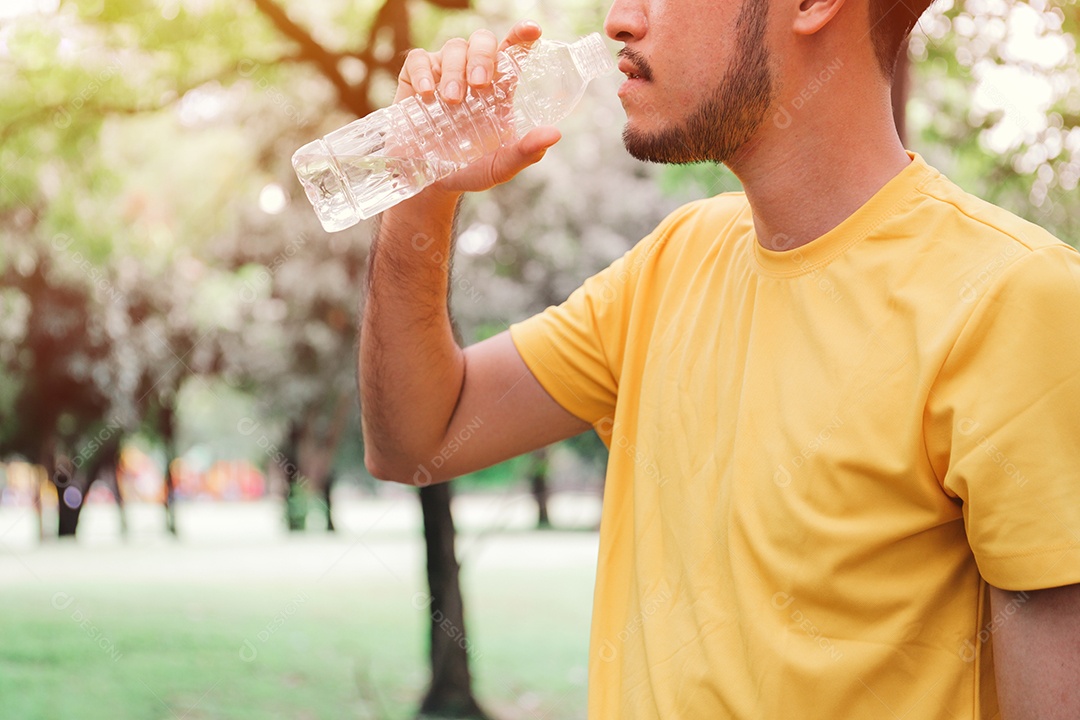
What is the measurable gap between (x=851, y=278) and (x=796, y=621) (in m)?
0.45

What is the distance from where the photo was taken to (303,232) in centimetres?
793

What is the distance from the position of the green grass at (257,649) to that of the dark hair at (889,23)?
21.5ft

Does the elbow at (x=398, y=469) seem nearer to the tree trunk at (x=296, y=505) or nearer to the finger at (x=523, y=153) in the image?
the finger at (x=523, y=153)

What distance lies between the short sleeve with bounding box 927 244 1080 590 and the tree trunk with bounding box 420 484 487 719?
5.02 meters

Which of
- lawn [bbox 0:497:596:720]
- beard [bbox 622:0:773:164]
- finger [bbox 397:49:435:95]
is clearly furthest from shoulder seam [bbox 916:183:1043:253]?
lawn [bbox 0:497:596:720]

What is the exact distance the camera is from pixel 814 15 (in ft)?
4.63

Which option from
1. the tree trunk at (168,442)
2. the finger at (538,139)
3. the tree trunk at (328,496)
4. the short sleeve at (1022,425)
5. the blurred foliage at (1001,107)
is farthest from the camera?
the tree trunk at (328,496)

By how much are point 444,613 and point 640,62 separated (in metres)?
5.16

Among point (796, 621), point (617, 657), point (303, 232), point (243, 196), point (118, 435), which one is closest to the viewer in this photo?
point (796, 621)

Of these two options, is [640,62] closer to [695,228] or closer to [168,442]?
[695,228]

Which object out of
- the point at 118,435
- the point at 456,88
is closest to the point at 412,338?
the point at 456,88

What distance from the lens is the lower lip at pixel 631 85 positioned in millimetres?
1454

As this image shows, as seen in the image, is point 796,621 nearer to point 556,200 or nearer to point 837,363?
point 837,363

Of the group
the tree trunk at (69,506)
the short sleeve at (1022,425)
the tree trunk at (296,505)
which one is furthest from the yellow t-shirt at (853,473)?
the tree trunk at (296,505)
